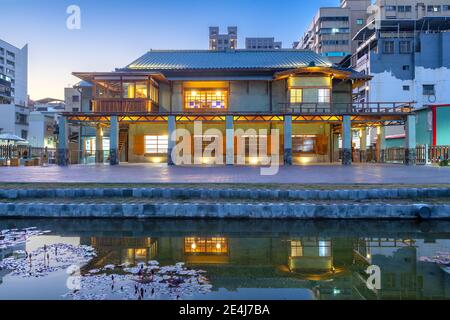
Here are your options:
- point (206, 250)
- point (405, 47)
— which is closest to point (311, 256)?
point (206, 250)

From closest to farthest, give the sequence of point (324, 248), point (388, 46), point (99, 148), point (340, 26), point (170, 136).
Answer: point (324, 248), point (170, 136), point (99, 148), point (388, 46), point (340, 26)

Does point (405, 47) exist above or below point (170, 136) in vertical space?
above

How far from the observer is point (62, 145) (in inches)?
1119

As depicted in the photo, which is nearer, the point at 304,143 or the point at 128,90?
the point at 128,90

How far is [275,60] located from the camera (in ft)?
Result: 112

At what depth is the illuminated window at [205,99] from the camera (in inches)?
1260

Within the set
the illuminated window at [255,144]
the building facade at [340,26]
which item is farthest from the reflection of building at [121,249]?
the building facade at [340,26]

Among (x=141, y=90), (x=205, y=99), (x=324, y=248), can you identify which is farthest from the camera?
(x=205, y=99)

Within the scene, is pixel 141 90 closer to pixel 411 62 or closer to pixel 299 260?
pixel 299 260

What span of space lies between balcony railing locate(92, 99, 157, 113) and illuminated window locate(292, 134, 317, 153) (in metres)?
12.8

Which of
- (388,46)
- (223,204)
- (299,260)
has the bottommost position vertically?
(299,260)

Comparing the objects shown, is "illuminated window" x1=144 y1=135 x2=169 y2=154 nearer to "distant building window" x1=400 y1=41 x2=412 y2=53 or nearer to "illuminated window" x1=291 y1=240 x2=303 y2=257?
"illuminated window" x1=291 y1=240 x2=303 y2=257

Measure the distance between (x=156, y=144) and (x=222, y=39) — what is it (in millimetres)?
136852
